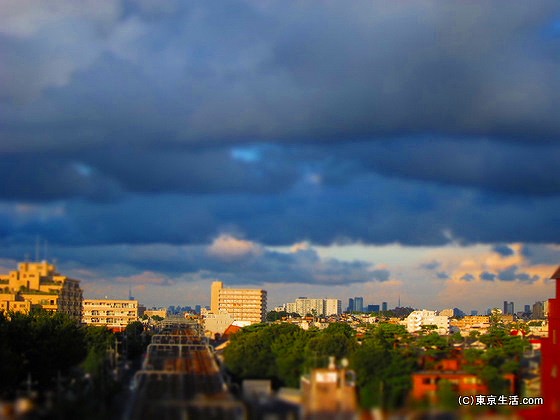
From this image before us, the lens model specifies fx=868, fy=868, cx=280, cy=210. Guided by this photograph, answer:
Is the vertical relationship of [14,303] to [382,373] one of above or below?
above

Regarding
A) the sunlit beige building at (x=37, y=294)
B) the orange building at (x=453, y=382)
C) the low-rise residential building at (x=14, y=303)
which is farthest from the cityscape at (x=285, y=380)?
the low-rise residential building at (x=14, y=303)

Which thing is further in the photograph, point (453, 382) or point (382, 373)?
point (382, 373)

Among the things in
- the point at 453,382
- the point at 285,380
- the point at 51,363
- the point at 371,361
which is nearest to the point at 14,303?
the point at 51,363

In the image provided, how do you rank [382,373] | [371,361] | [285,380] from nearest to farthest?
[382,373] < [371,361] < [285,380]

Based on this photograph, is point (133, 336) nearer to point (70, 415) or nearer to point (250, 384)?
point (250, 384)

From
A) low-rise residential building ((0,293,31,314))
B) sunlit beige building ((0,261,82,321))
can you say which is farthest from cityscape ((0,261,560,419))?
low-rise residential building ((0,293,31,314))

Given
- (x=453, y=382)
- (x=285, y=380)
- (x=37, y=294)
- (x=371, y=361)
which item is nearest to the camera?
(x=453, y=382)

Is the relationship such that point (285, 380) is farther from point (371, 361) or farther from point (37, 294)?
point (37, 294)

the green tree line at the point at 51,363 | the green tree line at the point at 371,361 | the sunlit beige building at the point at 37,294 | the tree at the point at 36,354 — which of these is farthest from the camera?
the sunlit beige building at the point at 37,294

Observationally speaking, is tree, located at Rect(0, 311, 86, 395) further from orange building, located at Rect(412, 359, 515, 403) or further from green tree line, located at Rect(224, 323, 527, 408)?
orange building, located at Rect(412, 359, 515, 403)

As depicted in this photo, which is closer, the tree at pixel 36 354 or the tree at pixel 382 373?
the tree at pixel 382 373

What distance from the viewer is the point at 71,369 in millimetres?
88500

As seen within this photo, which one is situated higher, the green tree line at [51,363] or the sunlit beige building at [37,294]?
the sunlit beige building at [37,294]

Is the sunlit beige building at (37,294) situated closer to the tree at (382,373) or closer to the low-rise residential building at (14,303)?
the low-rise residential building at (14,303)
